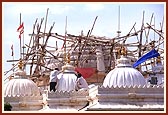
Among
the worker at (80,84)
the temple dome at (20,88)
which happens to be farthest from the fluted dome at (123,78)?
the temple dome at (20,88)

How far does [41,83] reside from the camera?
2336cm

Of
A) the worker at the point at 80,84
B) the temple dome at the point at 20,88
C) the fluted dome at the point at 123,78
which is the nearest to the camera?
the fluted dome at the point at 123,78

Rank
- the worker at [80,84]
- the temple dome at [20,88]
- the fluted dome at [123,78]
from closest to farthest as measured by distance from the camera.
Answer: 1. the fluted dome at [123,78]
2. the worker at [80,84]
3. the temple dome at [20,88]

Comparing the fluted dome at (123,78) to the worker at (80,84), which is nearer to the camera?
the fluted dome at (123,78)

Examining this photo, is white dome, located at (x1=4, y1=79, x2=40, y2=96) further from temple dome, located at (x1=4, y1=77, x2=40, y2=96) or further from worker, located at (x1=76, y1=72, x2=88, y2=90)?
worker, located at (x1=76, y1=72, x2=88, y2=90)

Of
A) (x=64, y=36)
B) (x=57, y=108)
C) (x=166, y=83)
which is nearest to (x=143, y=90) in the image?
(x=57, y=108)

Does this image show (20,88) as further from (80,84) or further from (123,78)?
A: (123,78)

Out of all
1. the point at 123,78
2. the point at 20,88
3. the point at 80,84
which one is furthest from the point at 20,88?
the point at 123,78

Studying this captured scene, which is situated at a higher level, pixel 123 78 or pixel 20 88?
pixel 123 78

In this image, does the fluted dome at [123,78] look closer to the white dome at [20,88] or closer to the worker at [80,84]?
the worker at [80,84]

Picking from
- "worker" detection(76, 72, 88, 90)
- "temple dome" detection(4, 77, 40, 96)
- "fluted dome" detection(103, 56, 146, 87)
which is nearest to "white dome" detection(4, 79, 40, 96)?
"temple dome" detection(4, 77, 40, 96)

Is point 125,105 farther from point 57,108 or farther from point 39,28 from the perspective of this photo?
point 39,28

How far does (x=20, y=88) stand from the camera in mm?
16750

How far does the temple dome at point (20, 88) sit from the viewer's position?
16656 mm
